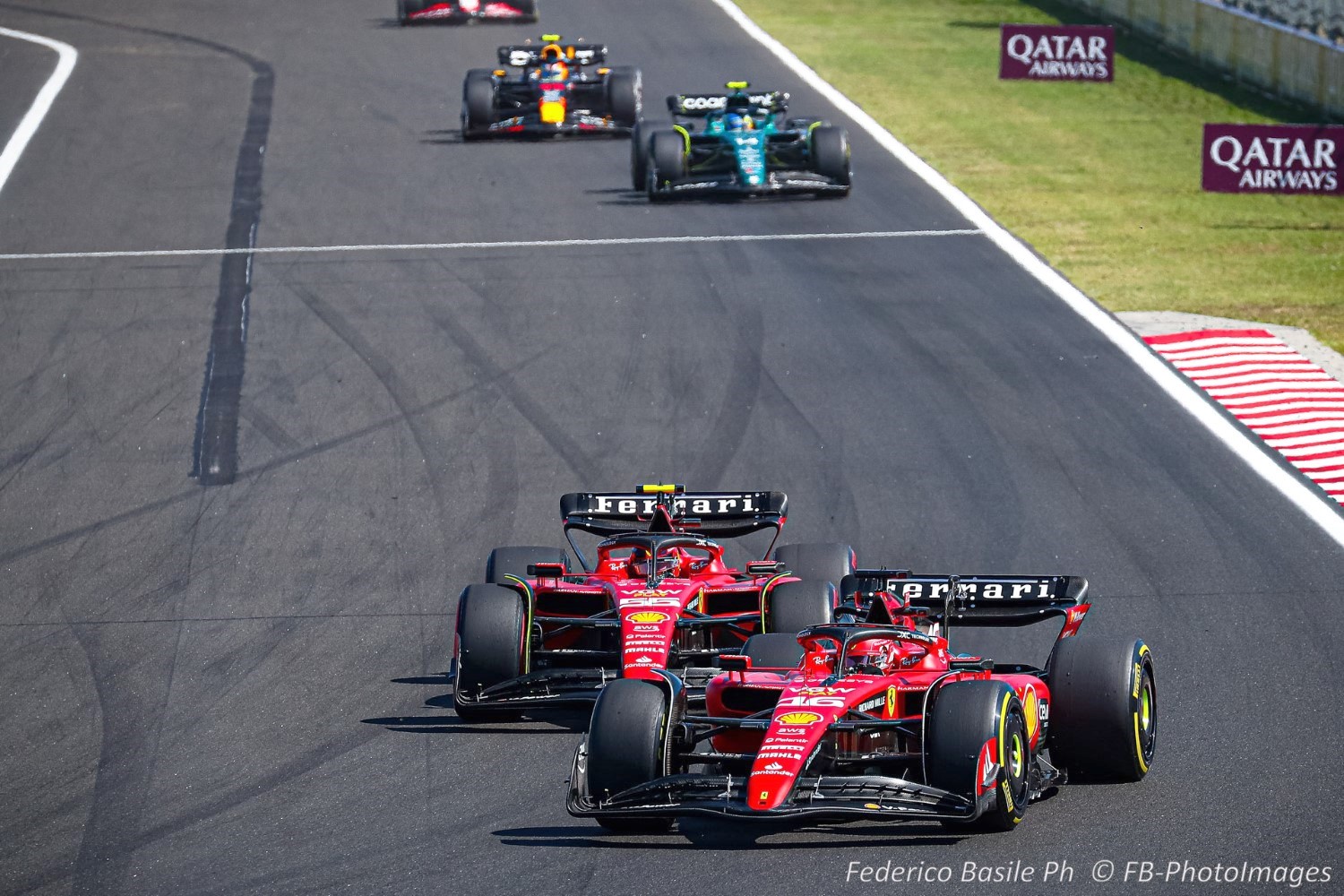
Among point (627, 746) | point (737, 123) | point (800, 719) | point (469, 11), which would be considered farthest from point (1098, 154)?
point (627, 746)

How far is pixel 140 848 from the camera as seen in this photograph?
11180 millimetres

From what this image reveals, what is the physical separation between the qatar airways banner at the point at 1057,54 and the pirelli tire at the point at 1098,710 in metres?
24.7

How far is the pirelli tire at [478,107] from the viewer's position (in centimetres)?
3222

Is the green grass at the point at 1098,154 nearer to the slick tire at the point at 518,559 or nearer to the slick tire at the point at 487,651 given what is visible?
the slick tire at the point at 518,559

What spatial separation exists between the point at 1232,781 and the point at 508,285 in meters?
14.5

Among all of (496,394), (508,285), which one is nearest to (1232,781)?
(496,394)

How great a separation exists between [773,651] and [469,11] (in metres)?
33.4

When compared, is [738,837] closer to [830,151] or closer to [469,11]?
[830,151]

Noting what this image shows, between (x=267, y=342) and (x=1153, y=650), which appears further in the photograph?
(x=267, y=342)

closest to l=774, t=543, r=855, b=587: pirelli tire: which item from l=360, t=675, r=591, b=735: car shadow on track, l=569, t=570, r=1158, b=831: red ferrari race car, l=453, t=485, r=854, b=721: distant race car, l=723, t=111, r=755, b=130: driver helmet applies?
l=453, t=485, r=854, b=721: distant race car

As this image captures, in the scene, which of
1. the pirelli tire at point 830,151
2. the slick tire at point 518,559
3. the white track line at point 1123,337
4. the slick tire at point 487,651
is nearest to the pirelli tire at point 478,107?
the white track line at point 1123,337

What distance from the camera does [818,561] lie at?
14133 millimetres

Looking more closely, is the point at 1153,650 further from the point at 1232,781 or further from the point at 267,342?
the point at 267,342

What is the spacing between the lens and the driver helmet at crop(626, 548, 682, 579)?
13.9 m
